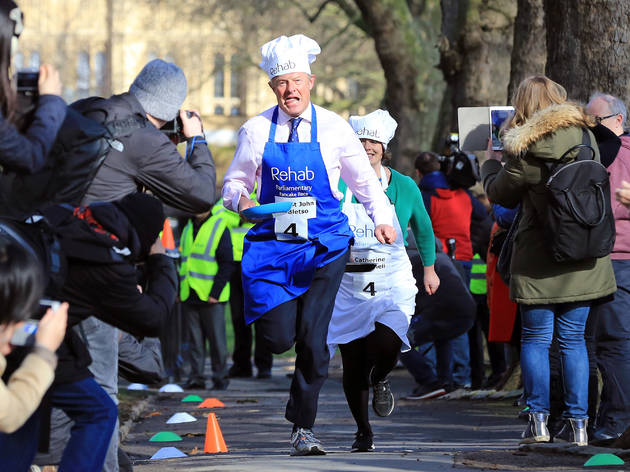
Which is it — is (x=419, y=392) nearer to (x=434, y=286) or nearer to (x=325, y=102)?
(x=434, y=286)

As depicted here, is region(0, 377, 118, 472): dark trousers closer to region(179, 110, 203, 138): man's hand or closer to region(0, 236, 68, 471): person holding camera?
region(0, 236, 68, 471): person holding camera

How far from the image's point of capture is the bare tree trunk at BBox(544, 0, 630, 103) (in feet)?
32.9

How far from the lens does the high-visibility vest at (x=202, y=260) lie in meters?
15.0

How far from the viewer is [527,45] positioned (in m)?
13.8

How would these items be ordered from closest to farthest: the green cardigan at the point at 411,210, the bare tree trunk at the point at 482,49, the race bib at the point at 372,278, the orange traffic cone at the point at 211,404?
1. the race bib at the point at 372,278
2. the green cardigan at the point at 411,210
3. the orange traffic cone at the point at 211,404
4. the bare tree trunk at the point at 482,49

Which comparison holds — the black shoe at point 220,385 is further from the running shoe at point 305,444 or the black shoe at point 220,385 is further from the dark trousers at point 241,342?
the running shoe at point 305,444

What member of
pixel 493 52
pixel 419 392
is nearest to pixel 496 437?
pixel 419 392

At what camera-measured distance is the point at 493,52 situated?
18.0 m

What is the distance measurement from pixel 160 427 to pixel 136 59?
6831 centimetres

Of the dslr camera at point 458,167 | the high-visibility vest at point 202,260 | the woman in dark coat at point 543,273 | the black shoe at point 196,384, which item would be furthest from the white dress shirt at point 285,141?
the black shoe at point 196,384

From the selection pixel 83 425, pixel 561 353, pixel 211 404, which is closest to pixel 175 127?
pixel 83 425

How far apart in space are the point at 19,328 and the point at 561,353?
3962mm

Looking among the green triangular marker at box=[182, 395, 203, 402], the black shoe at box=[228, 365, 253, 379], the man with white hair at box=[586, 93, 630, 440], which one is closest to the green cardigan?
the man with white hair at box=[586, 93, 630, 440]

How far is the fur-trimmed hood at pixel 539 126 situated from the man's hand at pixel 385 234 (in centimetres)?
84
